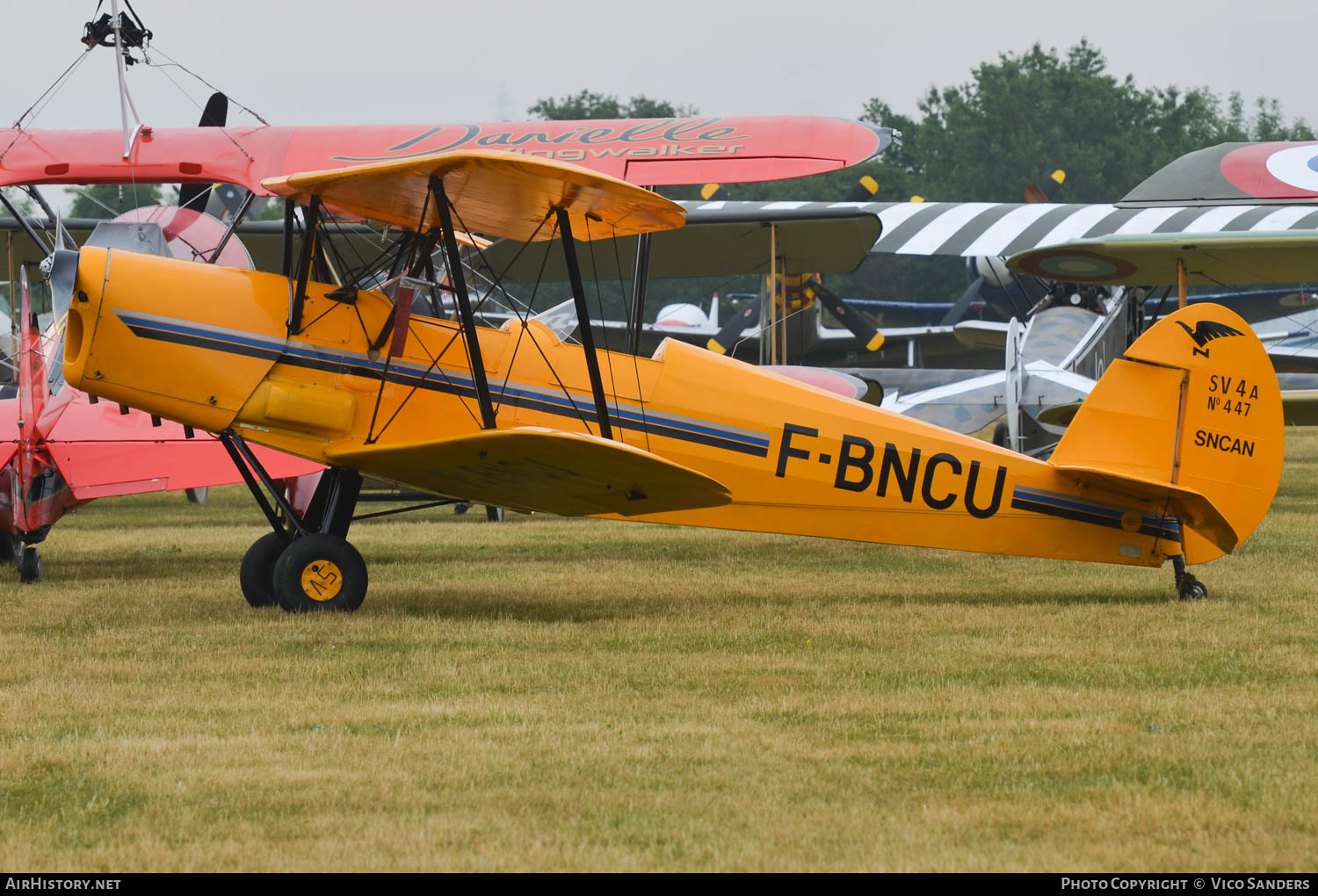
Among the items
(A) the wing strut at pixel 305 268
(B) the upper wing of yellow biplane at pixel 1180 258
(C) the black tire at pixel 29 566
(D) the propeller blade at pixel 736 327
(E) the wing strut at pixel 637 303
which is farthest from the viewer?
(D) the propeller blade at pixel 736 327

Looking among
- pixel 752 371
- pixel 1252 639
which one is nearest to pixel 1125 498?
pixel 1252 639

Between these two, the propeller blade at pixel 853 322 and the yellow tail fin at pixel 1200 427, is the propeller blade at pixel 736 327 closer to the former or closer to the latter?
the propeller blade at pixel 853 322

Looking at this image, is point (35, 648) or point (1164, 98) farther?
point (1164, 98)

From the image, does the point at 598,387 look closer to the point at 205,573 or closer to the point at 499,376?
the point at 499,376

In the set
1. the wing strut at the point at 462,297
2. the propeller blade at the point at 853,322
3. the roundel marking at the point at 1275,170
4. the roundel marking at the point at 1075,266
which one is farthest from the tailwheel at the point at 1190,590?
the propeller blade at the point at 853,322

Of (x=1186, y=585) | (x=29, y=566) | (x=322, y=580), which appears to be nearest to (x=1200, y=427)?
(x=1186, y=585)

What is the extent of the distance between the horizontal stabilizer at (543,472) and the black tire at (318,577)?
1.59 ft

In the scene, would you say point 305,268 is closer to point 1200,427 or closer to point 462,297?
point 462,297

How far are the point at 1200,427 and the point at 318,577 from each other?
486 centimetres

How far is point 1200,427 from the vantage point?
25.9ft

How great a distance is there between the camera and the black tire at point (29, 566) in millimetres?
9016

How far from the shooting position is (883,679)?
581 centimetres
